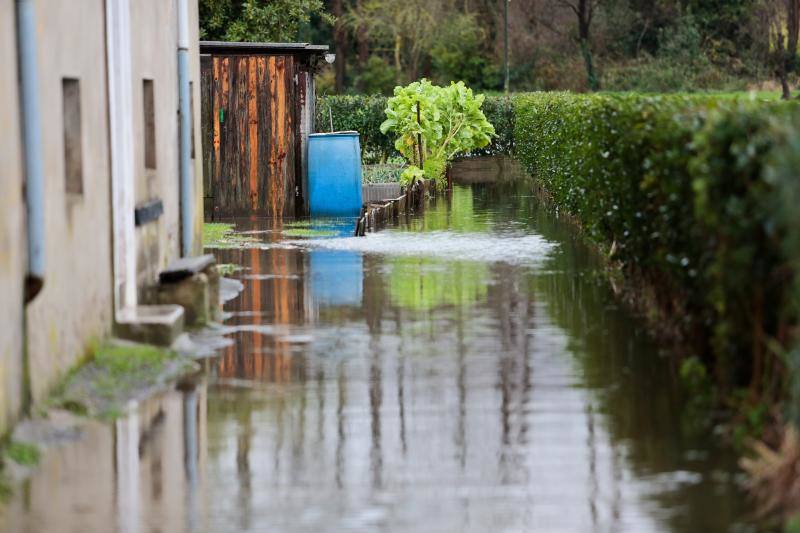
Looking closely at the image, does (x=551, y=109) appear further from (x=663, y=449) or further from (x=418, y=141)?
(x=663, y=449)

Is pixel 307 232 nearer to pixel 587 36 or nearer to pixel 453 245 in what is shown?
pixel 453 245

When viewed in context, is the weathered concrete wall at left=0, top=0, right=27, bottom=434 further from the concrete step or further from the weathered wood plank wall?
the weathered wood plank wall

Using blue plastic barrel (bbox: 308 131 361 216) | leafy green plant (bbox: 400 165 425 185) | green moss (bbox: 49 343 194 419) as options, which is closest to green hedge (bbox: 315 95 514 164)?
leafy green plant (bbox: 400 165 425 185)

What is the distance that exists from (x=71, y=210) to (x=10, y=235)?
1.70 meters

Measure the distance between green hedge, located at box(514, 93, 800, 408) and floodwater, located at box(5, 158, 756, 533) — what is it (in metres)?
0.50

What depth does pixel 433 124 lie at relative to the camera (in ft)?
98.4

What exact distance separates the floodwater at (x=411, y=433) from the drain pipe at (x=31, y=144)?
0.99m

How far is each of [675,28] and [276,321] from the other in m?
59.2

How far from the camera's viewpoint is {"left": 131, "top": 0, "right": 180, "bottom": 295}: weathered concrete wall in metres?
12.5

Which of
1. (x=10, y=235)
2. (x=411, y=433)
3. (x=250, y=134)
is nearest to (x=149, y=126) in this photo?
(x=10, y=235)

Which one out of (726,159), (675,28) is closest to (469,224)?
(726,159)

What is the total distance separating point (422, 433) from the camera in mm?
8586

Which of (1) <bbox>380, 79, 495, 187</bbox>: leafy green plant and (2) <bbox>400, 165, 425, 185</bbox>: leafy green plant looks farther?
(1) <bbox>380, 79, 495, 187</bbox>: leafy green plant

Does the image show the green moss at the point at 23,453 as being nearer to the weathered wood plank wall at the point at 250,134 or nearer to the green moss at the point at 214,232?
the green moss at the point at 214,232
